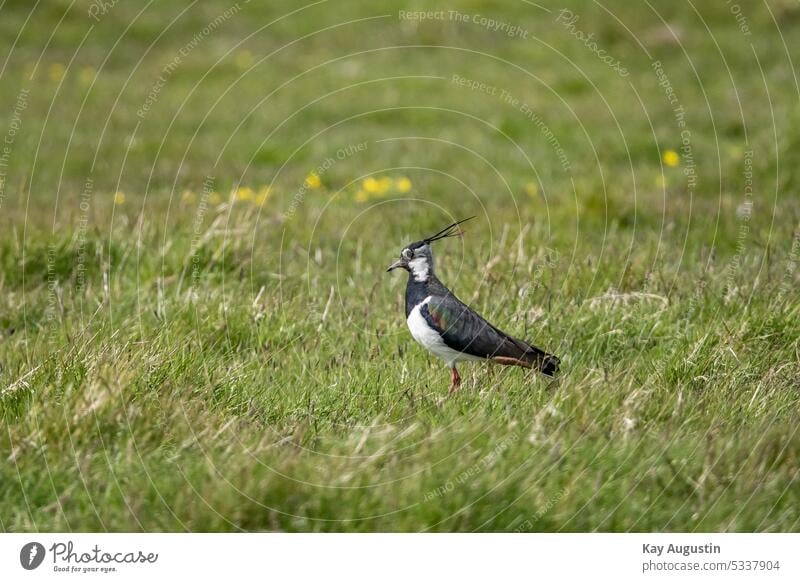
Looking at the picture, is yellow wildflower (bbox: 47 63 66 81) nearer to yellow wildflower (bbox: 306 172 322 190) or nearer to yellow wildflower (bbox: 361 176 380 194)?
yellow wildflower (bbox: 306 172 322 190)

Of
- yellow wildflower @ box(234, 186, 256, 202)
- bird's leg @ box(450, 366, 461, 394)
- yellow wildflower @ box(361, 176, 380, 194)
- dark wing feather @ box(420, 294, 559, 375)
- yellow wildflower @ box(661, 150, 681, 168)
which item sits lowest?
bird's leg @ box(450, 366, 461, 394)

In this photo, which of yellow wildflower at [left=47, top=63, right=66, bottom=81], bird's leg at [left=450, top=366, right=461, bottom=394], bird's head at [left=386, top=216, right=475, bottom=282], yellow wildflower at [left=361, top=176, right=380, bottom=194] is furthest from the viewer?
yellow wildflower at [left=47, top=63, right=66, bottom=81]

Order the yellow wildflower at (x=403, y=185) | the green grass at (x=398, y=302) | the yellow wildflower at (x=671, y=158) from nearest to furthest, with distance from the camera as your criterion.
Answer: the green grass at (x=398, y=302) → the yellow wildflower at (x=403, y=185) → the yellow wildflower at (x=671, y=158)

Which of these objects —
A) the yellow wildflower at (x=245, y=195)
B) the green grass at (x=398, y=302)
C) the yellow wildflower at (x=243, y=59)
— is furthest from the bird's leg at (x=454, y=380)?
the yellow wildflower at (x=243, y=59)

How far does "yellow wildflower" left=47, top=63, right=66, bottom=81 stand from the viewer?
52.4 feet

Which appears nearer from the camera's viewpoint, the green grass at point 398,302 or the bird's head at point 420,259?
the green grass at point 398,302

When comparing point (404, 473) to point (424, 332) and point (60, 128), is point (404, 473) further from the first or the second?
point (60, 128)

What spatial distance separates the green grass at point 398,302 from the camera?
4.40 metres

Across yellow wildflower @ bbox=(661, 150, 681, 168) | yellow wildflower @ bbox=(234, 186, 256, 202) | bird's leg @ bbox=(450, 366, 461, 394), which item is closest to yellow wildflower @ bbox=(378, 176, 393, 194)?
yellow wildflower @ bbox=(234, 186, 256, 202)

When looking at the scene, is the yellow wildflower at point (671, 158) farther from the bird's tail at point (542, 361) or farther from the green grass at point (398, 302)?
the bird's tail at point (542, 361)

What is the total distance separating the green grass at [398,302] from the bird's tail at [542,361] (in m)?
0.09

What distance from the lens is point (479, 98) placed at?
1423 cm

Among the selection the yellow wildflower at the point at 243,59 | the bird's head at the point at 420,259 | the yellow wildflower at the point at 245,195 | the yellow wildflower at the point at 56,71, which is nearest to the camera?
the bird's head at the point at 420,259

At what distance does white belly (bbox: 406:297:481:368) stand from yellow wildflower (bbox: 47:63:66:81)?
12093mm
